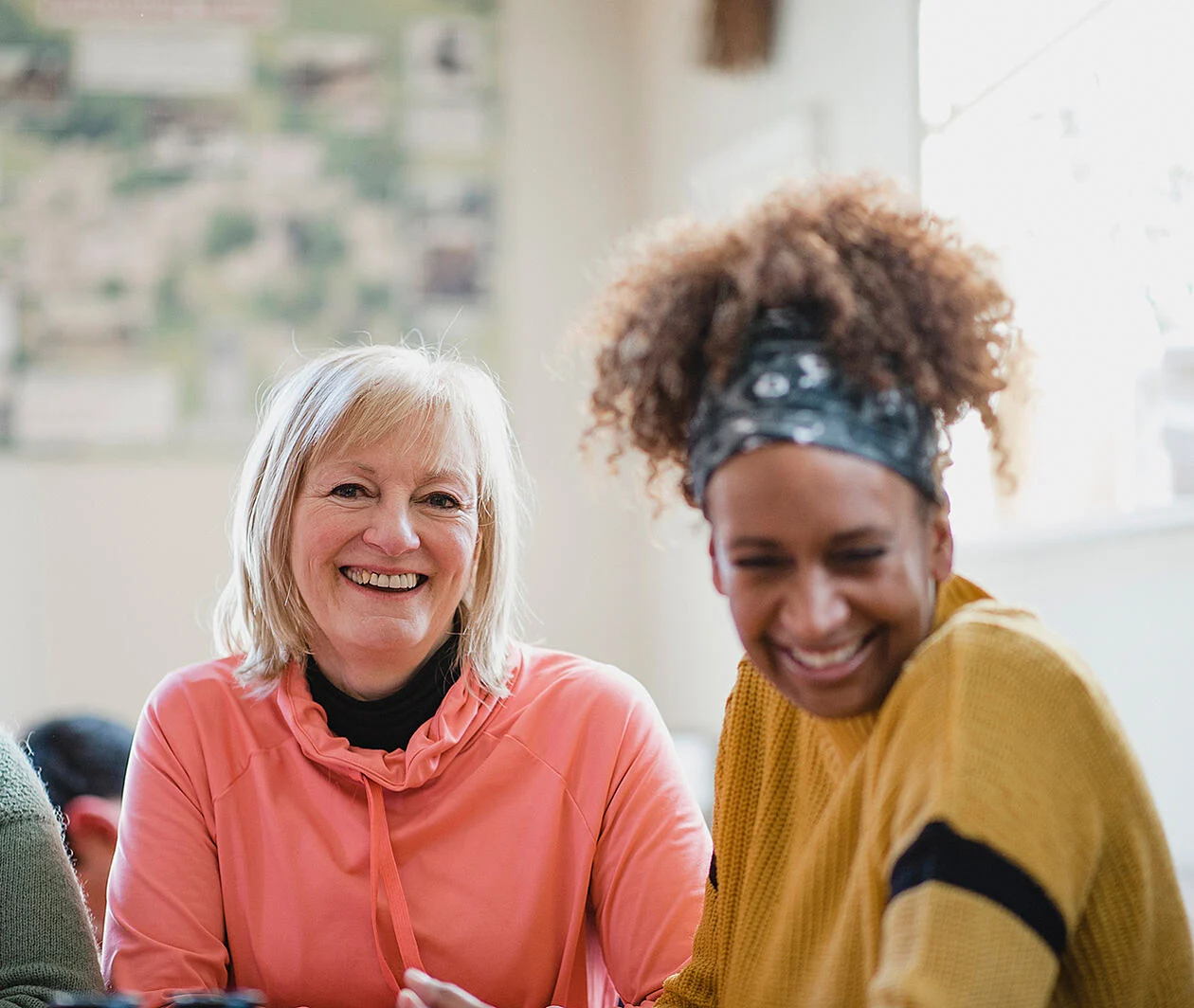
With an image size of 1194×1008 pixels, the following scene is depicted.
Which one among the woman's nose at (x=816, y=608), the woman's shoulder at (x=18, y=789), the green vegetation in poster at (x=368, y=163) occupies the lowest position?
the woman's shoulder at (x=18, y=789)

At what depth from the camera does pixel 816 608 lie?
947 mm

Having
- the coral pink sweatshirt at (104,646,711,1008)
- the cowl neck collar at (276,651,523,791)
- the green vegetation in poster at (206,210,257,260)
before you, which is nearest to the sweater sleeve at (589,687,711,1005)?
the coral pink sweatshirt at (104,646,711,1008)

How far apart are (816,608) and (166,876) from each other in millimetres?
903

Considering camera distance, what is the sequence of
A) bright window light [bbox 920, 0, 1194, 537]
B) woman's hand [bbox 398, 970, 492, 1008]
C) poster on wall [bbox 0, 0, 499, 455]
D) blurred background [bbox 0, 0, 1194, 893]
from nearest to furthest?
woman's hand [bbox 398, 970, 492, 1008]
bright window light [bbox 920, 0, 1194, 537]
blurred background [bbox 0, 0, 1194, 893]
poster on wall [bbox 0, 0, 499, 455]

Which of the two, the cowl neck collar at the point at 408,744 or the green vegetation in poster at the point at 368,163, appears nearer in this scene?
the cowl neck collar at the point at 408,744

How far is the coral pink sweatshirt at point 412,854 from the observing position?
1494 millimetres

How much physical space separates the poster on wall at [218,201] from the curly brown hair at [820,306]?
3.27m

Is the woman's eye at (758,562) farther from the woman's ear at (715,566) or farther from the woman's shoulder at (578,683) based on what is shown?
the woman's shoulder at (578,683)

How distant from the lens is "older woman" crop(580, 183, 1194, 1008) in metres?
0.86

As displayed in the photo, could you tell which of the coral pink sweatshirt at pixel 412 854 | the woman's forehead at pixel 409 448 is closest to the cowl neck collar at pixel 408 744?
the coral pink sweatshirt at pixel 412 854

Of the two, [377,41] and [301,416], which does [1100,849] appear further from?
[377,41]

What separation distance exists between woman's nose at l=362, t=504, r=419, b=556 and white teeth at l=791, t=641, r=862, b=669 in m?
0.71

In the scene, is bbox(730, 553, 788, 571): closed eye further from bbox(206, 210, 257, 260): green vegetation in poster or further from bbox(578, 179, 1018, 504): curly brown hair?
bbox(206, 210, 257, 260): green vegetation in poster

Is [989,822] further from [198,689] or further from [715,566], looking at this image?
[198,689]
